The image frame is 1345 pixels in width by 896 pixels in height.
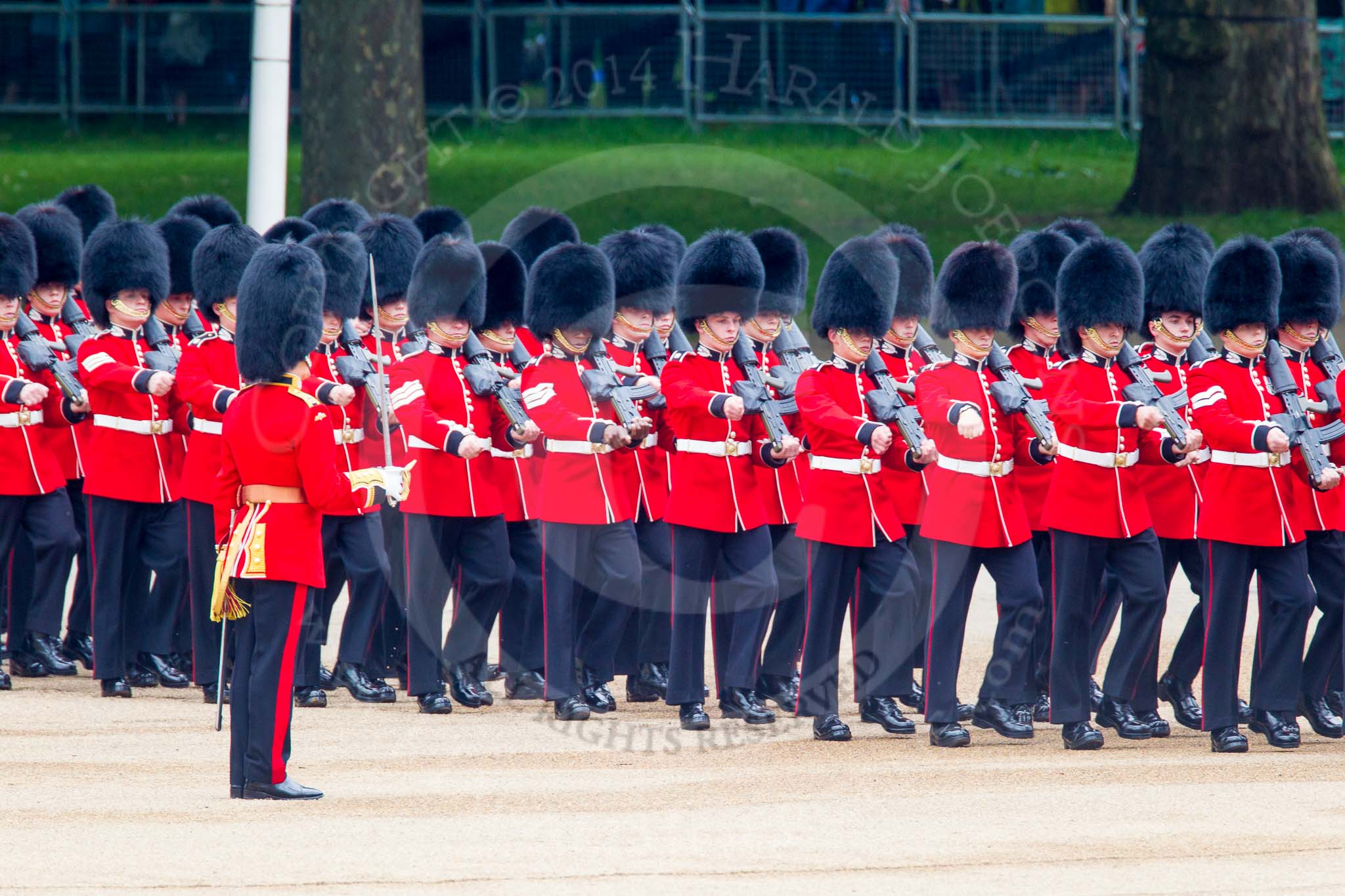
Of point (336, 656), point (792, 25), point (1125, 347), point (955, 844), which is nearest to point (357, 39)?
point (792, 25)

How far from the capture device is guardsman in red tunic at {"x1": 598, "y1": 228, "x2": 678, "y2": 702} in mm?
6445

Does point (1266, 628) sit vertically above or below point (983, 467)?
below

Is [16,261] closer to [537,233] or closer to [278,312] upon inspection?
[537,233]

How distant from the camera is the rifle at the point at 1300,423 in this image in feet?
18.5

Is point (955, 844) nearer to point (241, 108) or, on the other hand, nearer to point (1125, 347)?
point (1125, 347)

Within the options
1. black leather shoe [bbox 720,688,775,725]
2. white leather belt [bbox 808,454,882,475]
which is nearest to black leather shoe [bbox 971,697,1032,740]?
black leather shoe [bbox 720,688,775,725]

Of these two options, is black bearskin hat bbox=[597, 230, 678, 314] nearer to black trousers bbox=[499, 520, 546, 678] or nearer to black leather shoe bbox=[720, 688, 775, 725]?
black trousers bbox=[499, 520, 546, 678]

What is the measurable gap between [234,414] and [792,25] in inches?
405

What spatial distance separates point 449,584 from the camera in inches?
252

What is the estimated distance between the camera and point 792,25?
48.4 feet

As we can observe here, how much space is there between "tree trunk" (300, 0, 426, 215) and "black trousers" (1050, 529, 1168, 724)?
633cm

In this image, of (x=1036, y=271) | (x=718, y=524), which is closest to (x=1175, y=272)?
(x=1036, y=271)

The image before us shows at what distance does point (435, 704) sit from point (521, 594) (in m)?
0.49

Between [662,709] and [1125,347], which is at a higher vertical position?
[1125,347]
